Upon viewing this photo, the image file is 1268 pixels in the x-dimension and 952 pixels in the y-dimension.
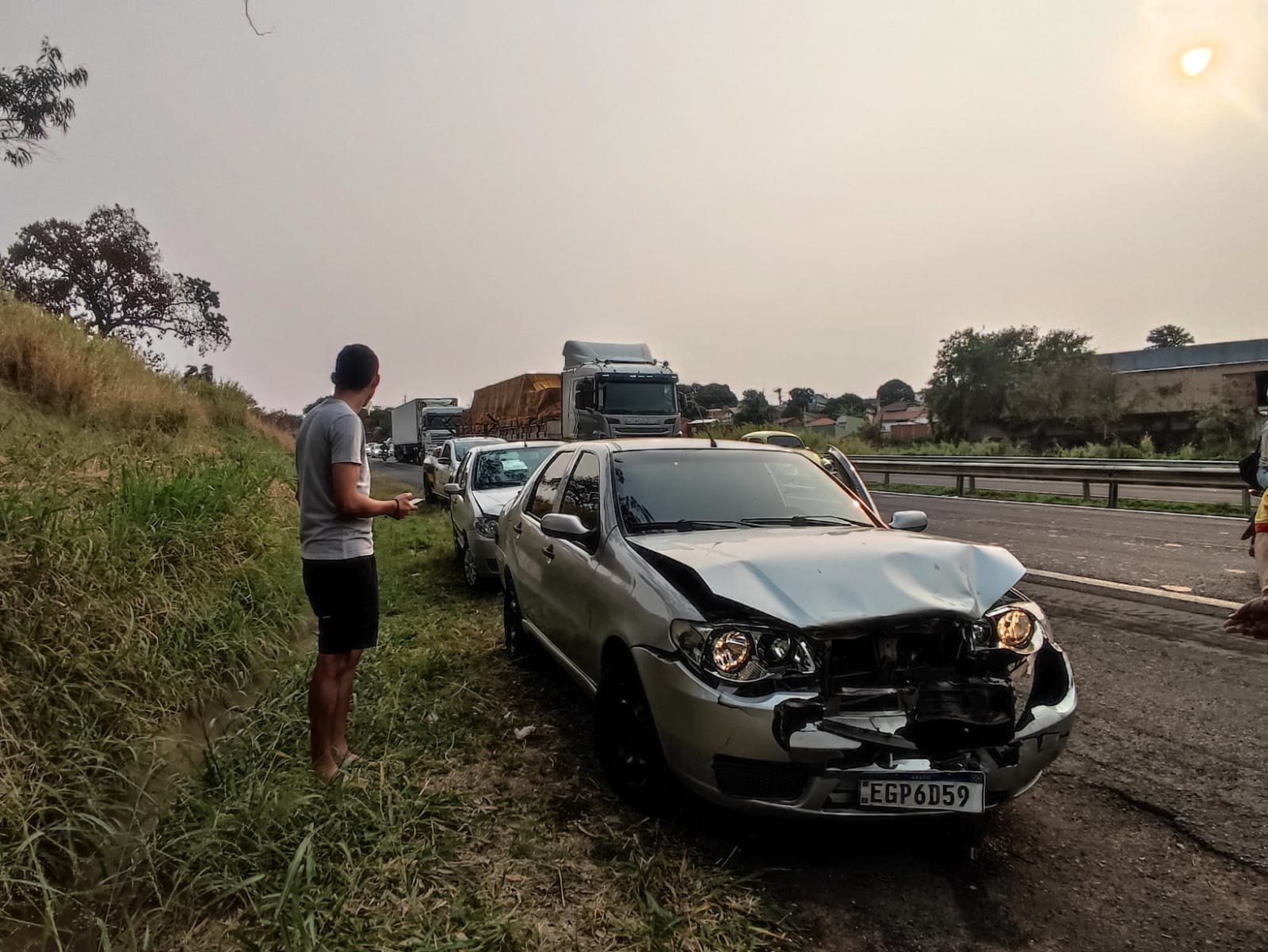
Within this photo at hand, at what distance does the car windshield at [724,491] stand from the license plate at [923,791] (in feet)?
5.04

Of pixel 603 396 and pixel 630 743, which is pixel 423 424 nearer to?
pixel 603 396

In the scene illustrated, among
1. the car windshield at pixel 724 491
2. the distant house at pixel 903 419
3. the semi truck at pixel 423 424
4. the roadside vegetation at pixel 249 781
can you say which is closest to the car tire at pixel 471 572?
the roadside vegetation at pixel 249 781

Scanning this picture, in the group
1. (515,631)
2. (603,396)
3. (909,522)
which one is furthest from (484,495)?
(603,396)

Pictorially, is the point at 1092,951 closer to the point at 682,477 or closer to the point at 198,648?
the point at 682,477

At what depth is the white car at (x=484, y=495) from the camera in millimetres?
7355

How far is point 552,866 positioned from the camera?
8.88ft

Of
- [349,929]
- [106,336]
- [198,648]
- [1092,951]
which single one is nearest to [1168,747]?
[1092,951]

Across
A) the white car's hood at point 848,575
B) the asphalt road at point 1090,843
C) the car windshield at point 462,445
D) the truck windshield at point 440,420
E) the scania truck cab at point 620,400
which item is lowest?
the asphalt road at point 1090,843

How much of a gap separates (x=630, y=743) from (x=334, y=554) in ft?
4.86

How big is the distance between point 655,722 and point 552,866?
0.61 metres

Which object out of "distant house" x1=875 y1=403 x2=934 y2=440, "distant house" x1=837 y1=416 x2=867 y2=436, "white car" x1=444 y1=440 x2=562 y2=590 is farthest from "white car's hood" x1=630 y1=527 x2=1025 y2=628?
"distant house" x1=837 y1=416 x2=867 y2=436

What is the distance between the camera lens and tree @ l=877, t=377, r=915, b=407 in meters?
124

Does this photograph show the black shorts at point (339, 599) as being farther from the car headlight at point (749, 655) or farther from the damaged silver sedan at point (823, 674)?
the car headlight at point (749, 655)

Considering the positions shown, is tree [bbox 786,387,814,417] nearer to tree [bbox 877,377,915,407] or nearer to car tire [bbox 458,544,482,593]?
tree [bbox 877,377,915,407]
